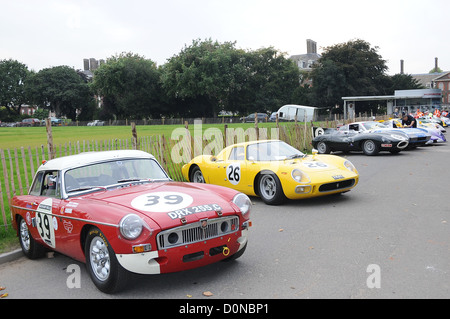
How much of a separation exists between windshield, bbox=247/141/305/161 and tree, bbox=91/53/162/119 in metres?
61.0

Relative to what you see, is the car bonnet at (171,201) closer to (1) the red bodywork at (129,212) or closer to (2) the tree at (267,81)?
(1) the red bodywork at (129,212)

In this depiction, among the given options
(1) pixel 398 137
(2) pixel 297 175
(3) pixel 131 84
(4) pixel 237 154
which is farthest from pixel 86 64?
(2) pixel 297 175

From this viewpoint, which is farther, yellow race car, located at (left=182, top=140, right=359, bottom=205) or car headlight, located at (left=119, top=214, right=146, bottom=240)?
yellow race car, located at (left=182, top=140, right=359, bottom=205)

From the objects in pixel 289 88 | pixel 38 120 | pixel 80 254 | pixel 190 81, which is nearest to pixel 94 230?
pixel 80 254

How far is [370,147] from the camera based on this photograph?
17.2m

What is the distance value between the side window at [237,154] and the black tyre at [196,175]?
108 cm

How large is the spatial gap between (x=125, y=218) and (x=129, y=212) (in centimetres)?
12

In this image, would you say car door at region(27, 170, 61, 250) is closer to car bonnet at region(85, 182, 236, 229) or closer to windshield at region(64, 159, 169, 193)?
windshield at region(64, 159, 169, 193)

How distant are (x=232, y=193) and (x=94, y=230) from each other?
1700mm

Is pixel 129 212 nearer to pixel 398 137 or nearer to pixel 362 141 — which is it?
pixel 362 141

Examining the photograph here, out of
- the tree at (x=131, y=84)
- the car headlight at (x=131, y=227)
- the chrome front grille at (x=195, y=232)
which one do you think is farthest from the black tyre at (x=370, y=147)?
the tree at (x=131, y=84)

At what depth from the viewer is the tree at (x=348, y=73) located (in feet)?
215

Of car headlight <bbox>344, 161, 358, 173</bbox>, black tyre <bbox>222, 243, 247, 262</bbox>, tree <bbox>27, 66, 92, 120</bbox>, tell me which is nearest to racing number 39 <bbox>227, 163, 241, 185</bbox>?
car headlight <bbox>344, 161, 358, 173</bbox>

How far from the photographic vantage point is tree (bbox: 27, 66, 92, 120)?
8206cm
